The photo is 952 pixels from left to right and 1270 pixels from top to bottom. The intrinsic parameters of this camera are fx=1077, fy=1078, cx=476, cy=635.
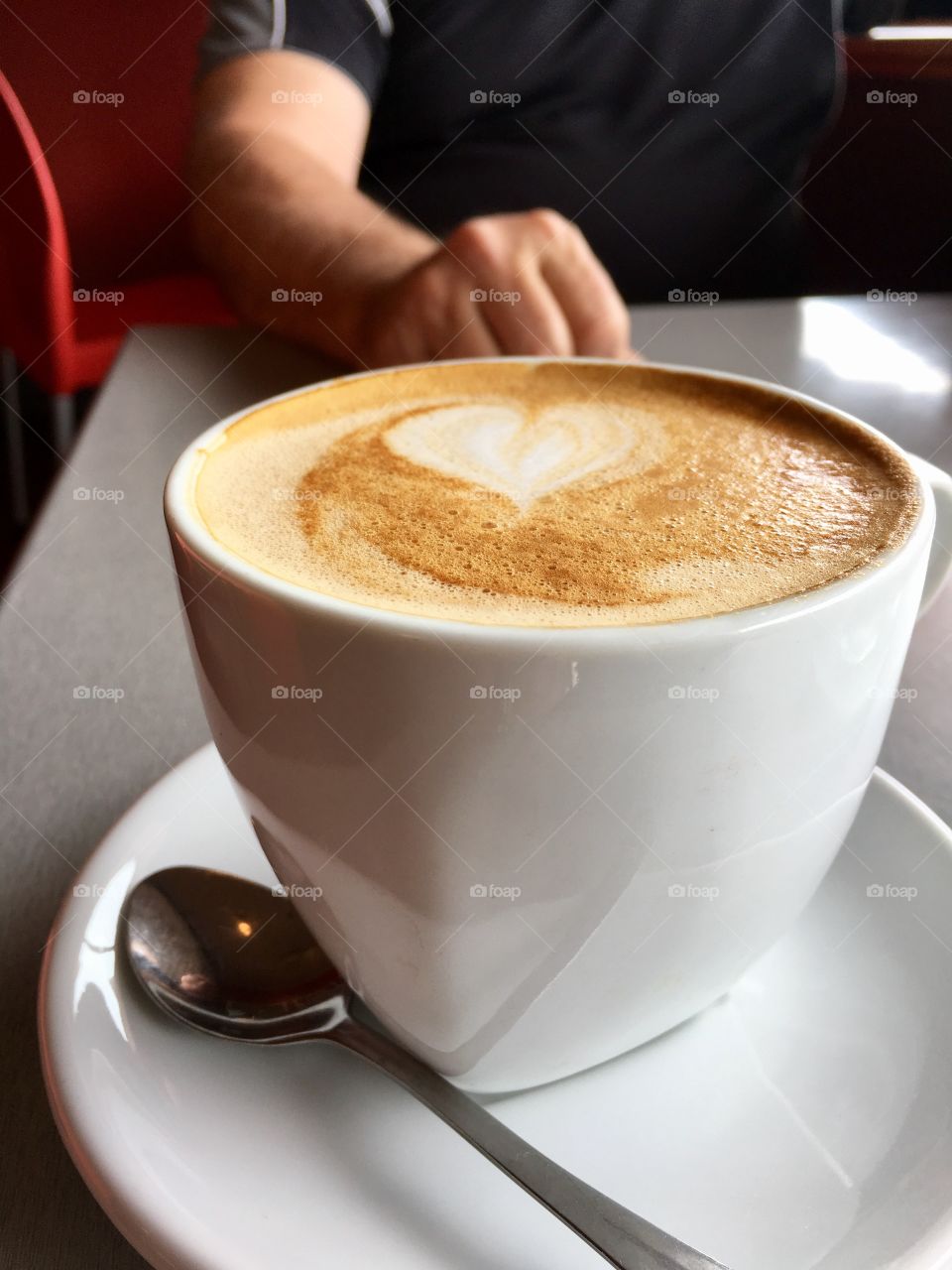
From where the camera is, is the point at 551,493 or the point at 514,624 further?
the point at 551,493

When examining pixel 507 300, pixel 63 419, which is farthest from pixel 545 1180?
pixel 63 419

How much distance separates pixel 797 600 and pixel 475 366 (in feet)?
0.99

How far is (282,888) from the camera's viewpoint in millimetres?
499

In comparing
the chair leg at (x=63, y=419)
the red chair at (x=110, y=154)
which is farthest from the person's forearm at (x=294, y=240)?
the chair leg at (x=63, y=419)

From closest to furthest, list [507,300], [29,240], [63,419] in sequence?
[507,300] → [29,240] → [63,419]

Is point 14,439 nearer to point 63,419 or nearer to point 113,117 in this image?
point 63,419

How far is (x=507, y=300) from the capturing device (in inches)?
45.6

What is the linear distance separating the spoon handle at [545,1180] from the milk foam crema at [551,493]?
19cm

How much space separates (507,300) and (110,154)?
2.22 meters

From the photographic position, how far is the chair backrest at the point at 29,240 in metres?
2.05

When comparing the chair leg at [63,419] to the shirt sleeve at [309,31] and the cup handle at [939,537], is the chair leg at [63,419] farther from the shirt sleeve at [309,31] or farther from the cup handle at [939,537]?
the cup handle at [939,537]

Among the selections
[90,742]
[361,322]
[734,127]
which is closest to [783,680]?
[90,742]

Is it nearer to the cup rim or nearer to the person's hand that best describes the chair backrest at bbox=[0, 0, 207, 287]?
the person's hand

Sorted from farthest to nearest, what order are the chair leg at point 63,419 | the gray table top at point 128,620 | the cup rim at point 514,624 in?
the chair leg at point 63,419, the gray table top at point 128,620, the cup rim at point 514,624
